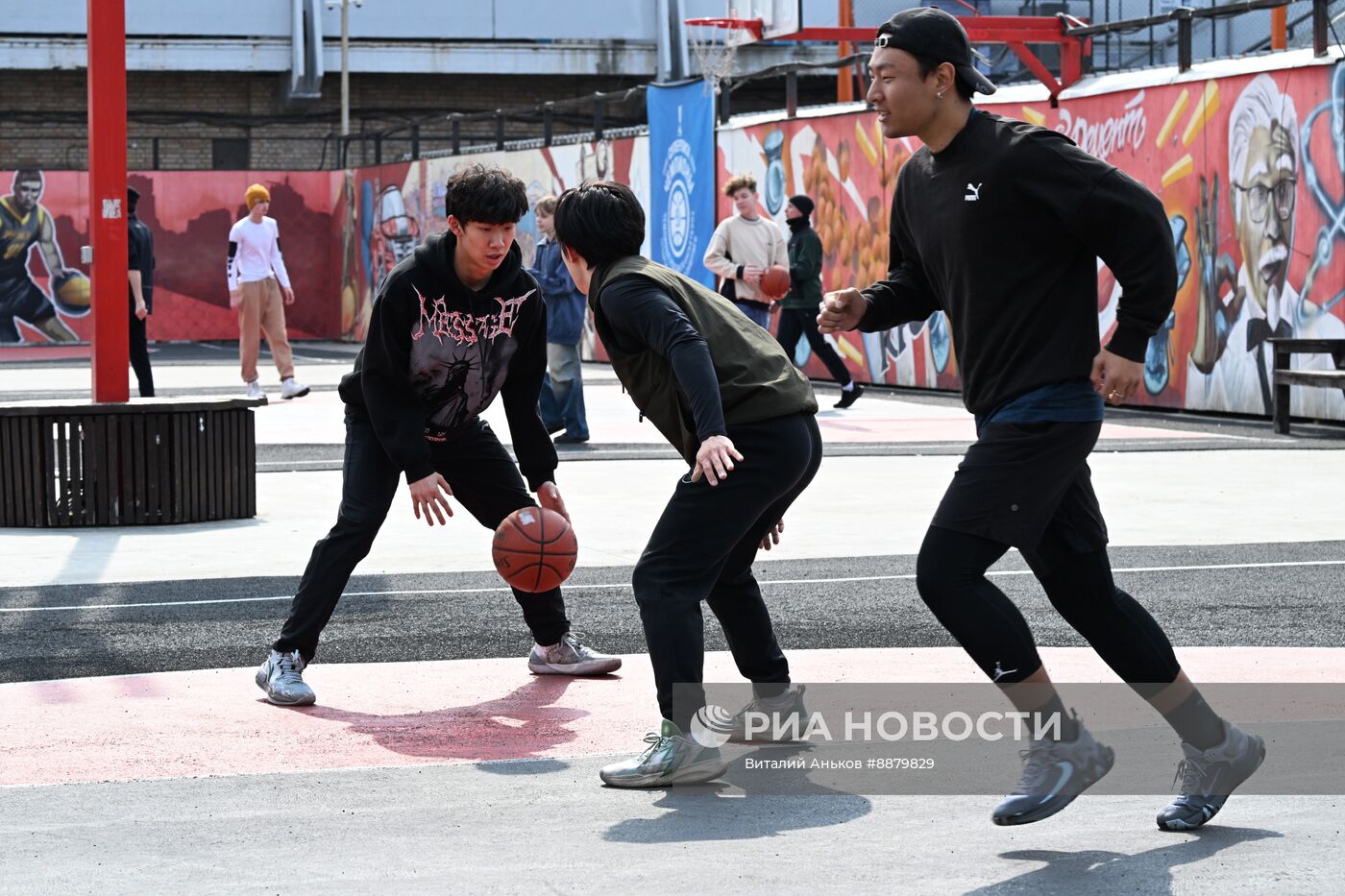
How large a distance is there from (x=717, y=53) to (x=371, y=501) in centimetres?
2617

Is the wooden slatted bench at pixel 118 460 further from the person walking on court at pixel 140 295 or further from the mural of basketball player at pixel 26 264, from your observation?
the mural of basketball player at pixel 26 264

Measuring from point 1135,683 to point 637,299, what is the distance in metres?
1.50

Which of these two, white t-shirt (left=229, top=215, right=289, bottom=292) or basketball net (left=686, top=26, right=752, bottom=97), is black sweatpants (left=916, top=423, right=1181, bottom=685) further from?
basketball net (left=686, top=26, right=752, bottom=97)

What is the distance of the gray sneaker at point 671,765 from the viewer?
5090mm

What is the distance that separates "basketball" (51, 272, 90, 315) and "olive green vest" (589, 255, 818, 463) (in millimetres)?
29524

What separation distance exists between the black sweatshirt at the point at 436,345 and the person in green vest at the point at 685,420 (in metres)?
0.87

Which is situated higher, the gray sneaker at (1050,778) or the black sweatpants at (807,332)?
the black sweatpants at (807,332)

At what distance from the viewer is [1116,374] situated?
4.40m

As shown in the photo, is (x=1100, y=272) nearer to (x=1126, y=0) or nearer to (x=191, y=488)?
(x=191, y=488)

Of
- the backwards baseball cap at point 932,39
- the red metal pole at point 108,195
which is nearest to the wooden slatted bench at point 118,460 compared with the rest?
the red metal pole at point 108,195

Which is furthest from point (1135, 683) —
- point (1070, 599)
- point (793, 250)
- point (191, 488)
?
point (793, 250)

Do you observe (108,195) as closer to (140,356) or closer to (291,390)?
(140,356)

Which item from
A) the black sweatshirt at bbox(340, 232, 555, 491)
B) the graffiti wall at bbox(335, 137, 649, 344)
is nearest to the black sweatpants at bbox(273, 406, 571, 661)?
the black sweatshirt at bbox(340, 232, 555, 491)

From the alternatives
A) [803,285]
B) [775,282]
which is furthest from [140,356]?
[803,285]
